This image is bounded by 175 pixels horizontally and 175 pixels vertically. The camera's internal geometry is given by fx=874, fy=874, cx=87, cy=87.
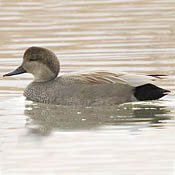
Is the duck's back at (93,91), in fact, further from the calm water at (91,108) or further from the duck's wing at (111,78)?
the calm water at (91,108)

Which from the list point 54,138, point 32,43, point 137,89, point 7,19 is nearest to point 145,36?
point 32,43

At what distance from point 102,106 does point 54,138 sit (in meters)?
1.84

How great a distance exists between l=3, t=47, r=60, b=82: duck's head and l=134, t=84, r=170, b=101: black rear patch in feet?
3.67

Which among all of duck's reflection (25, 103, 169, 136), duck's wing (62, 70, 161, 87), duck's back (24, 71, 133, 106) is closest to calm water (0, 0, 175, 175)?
duck's reflection (25, 103, 169, 136)

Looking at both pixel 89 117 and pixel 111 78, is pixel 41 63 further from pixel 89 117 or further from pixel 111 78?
pixel 89 117

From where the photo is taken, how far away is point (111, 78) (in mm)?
10117

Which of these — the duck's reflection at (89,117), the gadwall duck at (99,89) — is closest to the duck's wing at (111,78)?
the gadwall duck at (99,89)

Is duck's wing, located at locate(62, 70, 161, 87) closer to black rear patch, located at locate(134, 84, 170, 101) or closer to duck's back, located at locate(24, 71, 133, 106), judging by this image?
duck's back, located at locate(24, 71, 133, 106)

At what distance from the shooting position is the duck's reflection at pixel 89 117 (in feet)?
29.1

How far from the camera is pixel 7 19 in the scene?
16359 mm

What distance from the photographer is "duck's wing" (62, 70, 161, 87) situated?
9906 millimetres

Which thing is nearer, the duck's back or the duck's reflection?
the duck's reflection

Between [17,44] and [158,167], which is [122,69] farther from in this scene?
[158,167]

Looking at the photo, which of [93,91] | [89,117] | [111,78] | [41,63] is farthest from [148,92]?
[41,63]
